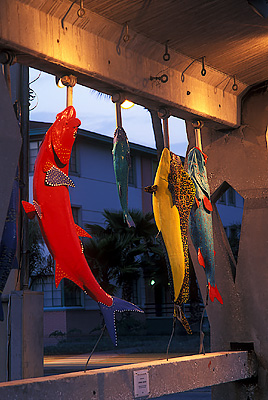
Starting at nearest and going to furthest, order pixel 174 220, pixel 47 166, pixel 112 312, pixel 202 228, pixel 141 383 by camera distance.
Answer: pixel 47 166
pixel 112 312
pixel 174 220
pixel 141 383
pixel 202 228

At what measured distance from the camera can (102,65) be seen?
431 cm

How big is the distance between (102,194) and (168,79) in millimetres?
18933

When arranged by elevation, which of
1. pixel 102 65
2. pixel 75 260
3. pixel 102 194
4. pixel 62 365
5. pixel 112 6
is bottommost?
pixel 62 365

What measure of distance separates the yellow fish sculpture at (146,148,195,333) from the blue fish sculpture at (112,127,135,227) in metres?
0.24

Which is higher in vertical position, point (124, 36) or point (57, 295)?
point (124, 36)

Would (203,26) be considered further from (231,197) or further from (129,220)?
(231,197)

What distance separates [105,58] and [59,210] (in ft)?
4.43

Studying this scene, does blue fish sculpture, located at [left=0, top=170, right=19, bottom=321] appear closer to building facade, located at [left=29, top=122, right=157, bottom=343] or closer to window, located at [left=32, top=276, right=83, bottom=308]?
building facade, located at [left=29, top=122, right=157, bottom=343]

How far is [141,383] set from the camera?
4.41 m

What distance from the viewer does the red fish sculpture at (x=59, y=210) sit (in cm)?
340

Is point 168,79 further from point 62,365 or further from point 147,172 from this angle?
point 147,172

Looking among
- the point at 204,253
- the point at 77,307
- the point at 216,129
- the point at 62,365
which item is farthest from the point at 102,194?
the point at 204,253

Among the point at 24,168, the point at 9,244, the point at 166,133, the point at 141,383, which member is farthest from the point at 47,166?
the point at 24,168

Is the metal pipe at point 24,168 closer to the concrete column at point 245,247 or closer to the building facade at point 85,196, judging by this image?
the concrete column at point 245,247
